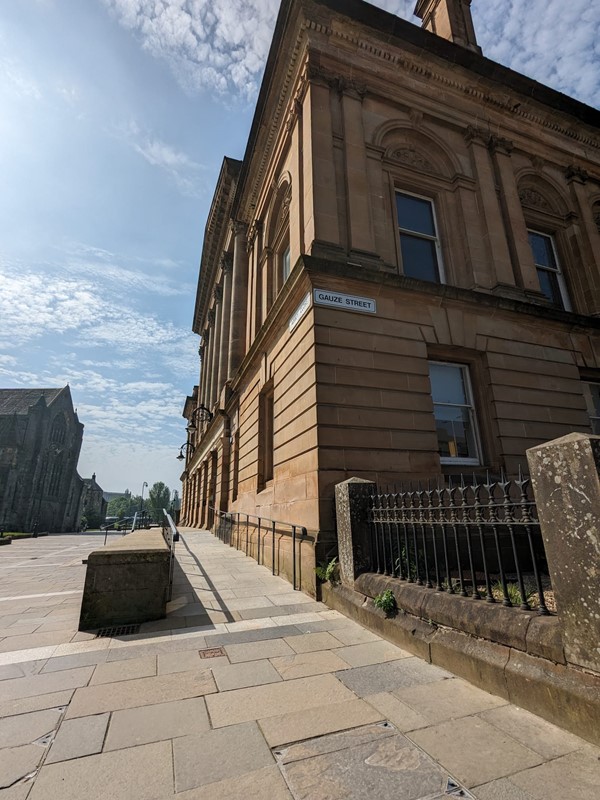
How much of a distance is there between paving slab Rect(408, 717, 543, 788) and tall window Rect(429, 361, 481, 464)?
Answer: 20.0 feet

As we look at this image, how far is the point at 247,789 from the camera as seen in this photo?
213 centimetres

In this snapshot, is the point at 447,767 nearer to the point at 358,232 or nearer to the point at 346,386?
the point at 346,386

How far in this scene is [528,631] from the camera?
3.08 metres

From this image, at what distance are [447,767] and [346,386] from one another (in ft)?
19.5

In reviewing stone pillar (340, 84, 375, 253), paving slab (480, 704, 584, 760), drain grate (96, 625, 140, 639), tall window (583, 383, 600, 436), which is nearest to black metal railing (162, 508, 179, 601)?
drain grate (96, 625, 140, 639)

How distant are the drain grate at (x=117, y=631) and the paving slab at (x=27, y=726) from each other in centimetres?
183

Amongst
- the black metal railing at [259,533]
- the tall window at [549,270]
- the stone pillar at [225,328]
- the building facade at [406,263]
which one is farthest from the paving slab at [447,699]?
the stone pillar at [225,328]

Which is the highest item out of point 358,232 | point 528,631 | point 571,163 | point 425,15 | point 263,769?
point 425,15

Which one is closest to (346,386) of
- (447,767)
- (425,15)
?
(447,767)

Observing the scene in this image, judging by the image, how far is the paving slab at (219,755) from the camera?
2240mm

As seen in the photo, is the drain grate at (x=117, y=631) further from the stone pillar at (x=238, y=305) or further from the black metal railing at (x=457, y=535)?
the stone pillar at (x=238, y=305)

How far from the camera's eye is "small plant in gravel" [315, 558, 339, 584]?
6.20 metres

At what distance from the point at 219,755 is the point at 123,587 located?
3272mm

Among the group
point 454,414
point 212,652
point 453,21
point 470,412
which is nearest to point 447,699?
point 212,652
